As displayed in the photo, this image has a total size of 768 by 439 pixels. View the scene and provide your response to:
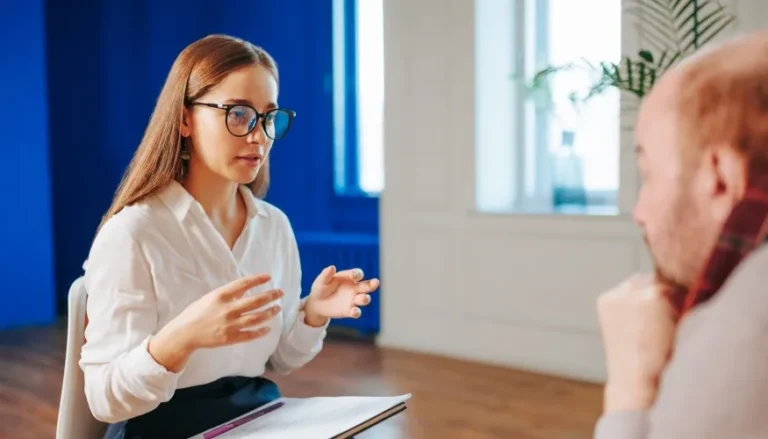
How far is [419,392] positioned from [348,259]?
5.08ft

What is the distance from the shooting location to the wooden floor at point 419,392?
281 centimetres

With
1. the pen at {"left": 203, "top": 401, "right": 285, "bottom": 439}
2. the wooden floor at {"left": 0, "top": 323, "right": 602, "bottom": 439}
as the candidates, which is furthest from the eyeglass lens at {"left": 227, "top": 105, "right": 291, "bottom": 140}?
the wooden floor at {"left": 0, "top": 323, "right": 602, "bottom": 439}

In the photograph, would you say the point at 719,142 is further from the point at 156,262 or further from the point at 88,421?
the point at 88,421

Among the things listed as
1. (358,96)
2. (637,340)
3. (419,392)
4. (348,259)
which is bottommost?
(419,392)

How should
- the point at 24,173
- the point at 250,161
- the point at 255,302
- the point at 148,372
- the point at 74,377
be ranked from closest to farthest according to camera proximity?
the point at 255,302 → the point at 148,372 → the point at 74,377 → the point at 250,161 → the point at 24,173

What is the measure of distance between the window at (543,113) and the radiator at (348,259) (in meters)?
0.95

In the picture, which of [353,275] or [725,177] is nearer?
[725,177]

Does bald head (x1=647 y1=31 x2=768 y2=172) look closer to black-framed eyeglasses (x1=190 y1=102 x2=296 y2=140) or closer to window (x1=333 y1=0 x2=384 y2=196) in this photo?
black-framed eyeglasses (x1=190 y1=102 x2=296 y2=140)

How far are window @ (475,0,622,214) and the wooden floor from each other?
2.98 ft

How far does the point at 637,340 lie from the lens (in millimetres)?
418

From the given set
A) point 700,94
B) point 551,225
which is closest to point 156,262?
point 700,94

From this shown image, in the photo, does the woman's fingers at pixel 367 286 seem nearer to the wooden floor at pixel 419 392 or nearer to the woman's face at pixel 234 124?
the woman's face at pixel 234 124

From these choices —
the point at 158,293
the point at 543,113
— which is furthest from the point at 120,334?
the point at 543,113

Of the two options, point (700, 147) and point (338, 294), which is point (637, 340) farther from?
point (338, 294)
